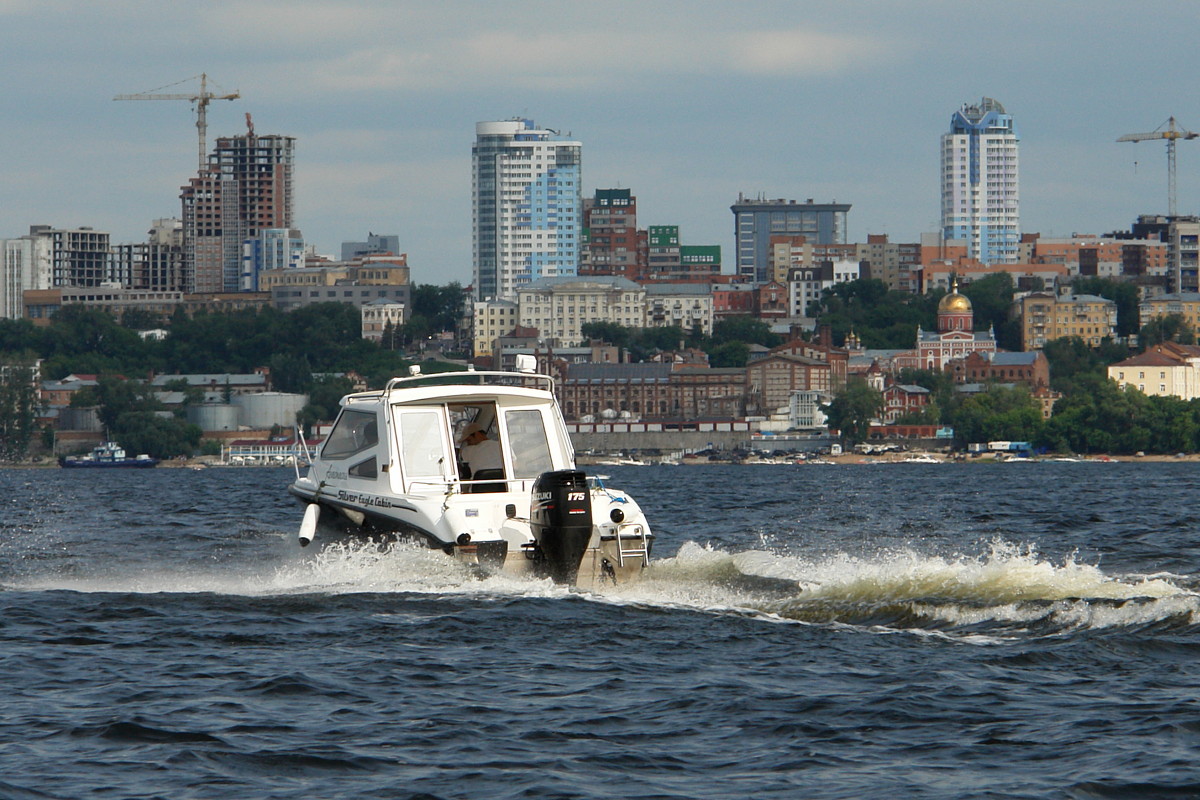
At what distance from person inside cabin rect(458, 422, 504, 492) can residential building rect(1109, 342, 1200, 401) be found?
154619 mm

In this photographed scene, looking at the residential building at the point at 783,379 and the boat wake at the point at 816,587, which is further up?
the residential building at the point at 783,379

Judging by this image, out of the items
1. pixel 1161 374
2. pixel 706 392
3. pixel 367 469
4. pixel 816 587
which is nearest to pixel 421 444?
pixel 367 469

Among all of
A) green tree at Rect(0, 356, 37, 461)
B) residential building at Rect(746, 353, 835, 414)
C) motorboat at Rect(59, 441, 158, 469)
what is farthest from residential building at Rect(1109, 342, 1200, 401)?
green tree at Rect(0, 356, 37, 461)

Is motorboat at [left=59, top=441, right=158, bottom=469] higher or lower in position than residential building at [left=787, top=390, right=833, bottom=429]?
lower

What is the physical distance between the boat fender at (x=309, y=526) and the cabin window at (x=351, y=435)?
68 cm

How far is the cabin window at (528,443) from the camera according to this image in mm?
21484

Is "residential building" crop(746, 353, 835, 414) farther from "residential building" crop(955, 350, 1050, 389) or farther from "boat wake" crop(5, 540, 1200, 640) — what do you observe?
"boat wake" crop(5, 540, 1200, 640)

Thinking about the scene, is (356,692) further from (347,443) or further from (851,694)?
(347,443)

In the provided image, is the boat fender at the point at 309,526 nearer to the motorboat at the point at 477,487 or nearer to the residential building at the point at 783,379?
the motorboat at the point at 477,487

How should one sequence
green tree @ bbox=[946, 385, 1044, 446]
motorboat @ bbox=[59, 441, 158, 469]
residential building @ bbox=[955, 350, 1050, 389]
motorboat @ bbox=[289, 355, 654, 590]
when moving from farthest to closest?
1. residential building @ bbox=[955, 350, 1050, 389]
2. green tree @ bbox=[946, 385, 1044, 446]
3. motorboat @ bbox=[59, 441, 158, 469]
4. motorboat @ bbox=[289, 355, 654, 590]

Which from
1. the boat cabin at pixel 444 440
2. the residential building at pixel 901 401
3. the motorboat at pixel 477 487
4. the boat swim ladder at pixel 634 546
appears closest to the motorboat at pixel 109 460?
the residential building at pixel 901 401

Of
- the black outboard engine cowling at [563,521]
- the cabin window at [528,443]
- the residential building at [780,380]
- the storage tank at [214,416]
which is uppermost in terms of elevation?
the residential building at [780,380]

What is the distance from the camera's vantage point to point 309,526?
21.8 meters

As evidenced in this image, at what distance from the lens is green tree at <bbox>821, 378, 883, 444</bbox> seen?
158750 mm
